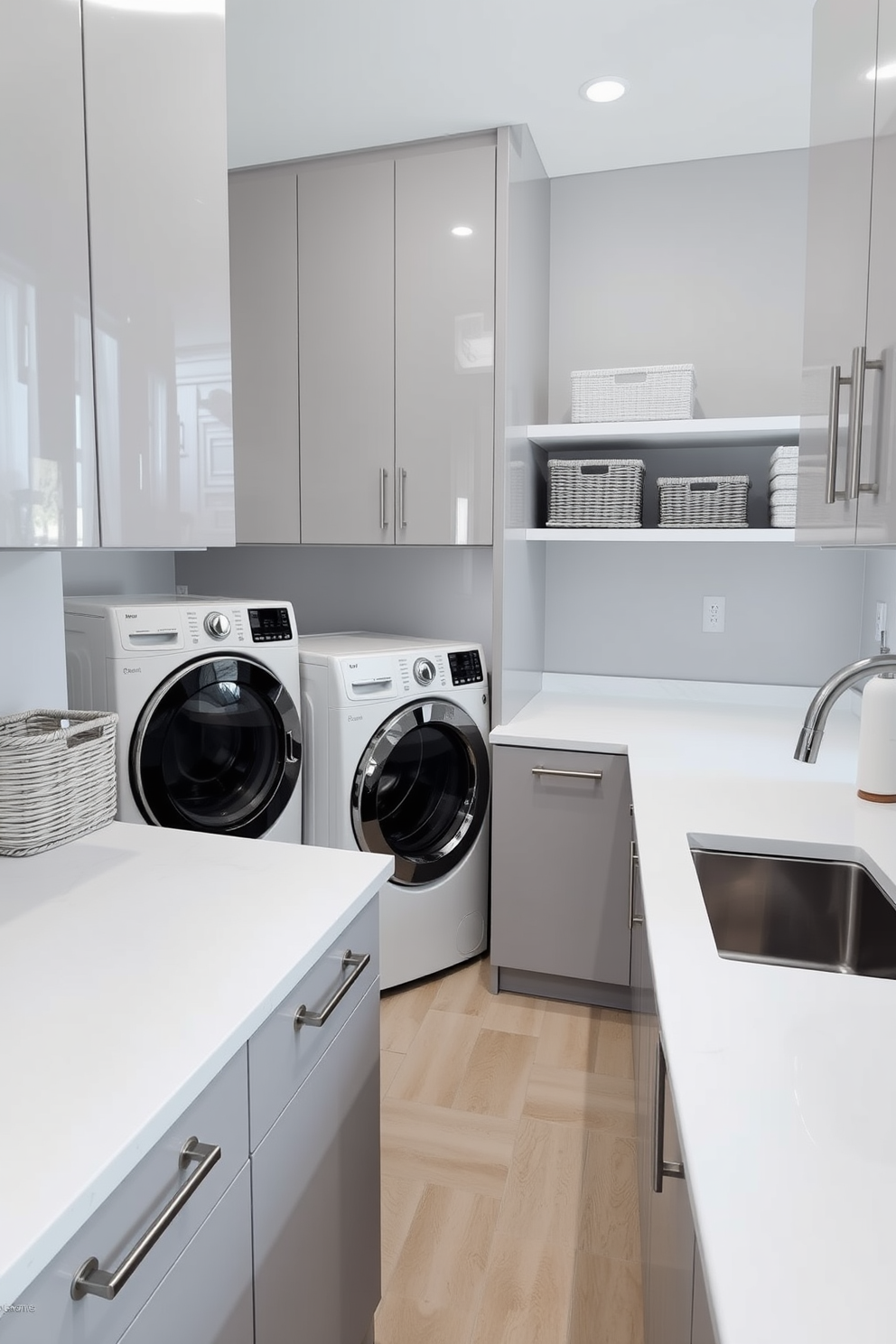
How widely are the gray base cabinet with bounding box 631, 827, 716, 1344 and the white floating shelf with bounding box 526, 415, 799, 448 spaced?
1.46 meters

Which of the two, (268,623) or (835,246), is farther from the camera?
(268,623)

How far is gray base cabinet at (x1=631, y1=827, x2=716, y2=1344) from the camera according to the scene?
82 cm

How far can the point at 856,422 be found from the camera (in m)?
1.17

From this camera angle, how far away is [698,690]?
2.93 metres

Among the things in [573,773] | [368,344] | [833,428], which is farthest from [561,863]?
[368,344]

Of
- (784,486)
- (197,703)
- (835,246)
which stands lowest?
(197,703)

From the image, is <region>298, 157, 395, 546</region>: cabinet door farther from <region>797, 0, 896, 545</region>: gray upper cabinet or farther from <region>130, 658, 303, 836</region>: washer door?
<region>797, 0, 896, 545</region>: gray upper cabinet

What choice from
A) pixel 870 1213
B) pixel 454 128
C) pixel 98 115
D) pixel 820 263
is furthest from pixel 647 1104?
pixel 454 128

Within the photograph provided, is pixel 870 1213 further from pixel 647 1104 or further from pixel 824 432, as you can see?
pixel 824 432

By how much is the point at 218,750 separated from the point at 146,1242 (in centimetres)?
158

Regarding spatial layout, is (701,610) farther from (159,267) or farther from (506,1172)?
(159,267)

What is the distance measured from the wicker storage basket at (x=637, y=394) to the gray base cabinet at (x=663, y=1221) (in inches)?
60.6

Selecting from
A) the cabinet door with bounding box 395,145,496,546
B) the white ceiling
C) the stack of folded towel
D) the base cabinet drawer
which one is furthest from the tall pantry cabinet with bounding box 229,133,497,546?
the base cabinet drawer

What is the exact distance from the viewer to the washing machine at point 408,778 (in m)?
2.42
